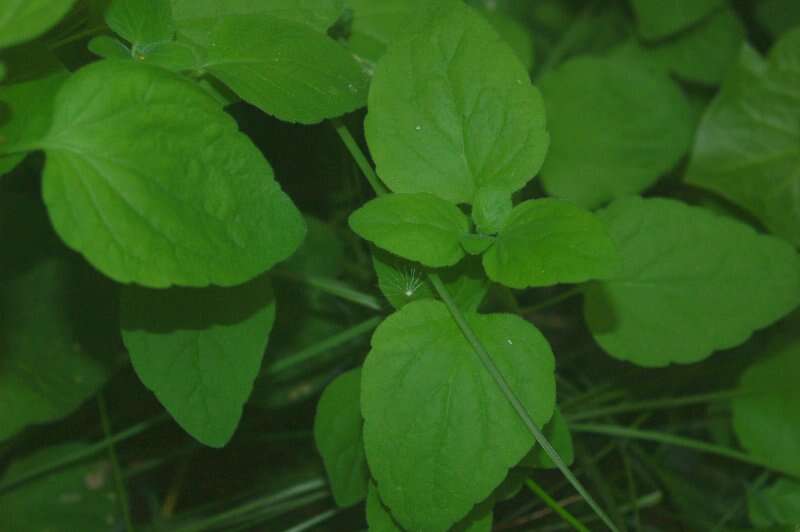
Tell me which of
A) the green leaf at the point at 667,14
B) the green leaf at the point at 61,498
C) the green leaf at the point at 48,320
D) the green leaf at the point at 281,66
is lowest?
the green leaf at the point at 61,498

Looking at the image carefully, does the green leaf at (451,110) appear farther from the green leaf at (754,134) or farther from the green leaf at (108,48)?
the green leaf at (754,134)

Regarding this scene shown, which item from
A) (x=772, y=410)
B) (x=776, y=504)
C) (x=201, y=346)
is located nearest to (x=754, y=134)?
(x=772, y=410)

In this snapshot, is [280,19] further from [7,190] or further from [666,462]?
[666,462]

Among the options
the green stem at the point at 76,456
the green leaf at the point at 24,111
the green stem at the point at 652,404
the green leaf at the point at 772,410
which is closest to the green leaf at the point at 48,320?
the green stem at the point at 76,456

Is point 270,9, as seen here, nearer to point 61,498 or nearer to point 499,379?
point 499,379

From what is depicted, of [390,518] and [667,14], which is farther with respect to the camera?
[667,14]

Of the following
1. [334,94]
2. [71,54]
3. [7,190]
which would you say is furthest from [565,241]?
[7,190]
